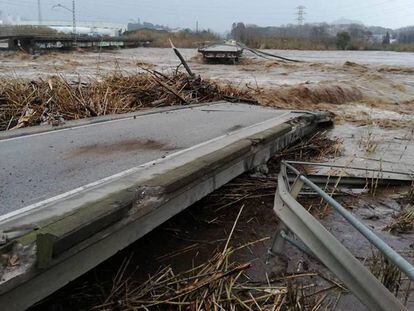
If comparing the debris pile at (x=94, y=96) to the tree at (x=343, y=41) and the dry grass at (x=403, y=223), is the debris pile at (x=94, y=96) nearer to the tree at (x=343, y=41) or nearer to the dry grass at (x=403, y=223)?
the dry grass at (x=403, y=223)

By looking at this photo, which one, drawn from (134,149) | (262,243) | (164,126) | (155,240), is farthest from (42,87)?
(262,243)

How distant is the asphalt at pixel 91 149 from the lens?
313 centimetres

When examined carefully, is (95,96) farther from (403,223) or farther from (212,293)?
(212,293)

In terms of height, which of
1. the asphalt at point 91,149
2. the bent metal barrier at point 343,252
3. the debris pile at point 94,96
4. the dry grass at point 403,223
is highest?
the debris pile at point 94,96

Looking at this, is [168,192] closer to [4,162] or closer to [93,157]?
[93,157]

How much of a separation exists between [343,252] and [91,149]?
2.54 metres

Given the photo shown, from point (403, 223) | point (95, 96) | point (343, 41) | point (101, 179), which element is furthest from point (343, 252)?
point (343, 41)

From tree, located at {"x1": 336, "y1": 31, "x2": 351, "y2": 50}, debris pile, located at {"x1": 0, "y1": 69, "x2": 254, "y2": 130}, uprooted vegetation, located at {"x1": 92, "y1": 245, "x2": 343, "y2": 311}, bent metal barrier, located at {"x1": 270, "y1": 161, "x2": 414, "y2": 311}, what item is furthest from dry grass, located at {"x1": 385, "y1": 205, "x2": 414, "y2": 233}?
tree, located at {"x1": 336, "y1": 31, "x2": 351, "y2": 50}

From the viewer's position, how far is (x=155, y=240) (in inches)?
161

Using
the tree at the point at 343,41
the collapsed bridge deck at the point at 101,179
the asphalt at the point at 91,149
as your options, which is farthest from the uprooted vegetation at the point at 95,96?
the tree at the point at 343,41

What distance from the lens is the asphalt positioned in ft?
10.3

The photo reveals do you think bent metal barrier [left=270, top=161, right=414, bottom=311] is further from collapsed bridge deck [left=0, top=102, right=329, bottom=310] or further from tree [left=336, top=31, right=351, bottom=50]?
tree [left=336, top=31, right=351, bottom=50]

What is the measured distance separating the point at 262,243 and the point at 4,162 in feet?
7.09

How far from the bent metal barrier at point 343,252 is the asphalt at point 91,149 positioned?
4.35 feet
